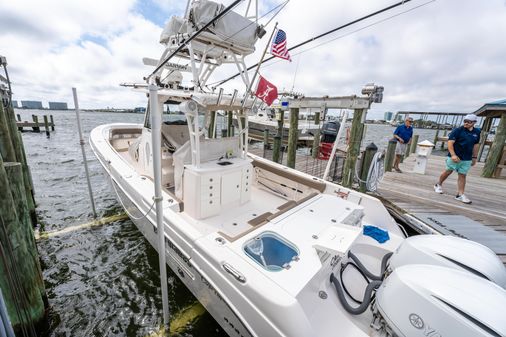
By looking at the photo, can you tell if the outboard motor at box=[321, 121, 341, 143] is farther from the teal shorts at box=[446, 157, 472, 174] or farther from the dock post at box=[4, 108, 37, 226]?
the dock post at box=[4, 108, 37, 226]

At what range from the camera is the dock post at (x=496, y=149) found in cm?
571

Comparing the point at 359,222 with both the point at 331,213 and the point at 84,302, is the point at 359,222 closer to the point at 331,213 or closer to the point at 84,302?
the point at 331,213

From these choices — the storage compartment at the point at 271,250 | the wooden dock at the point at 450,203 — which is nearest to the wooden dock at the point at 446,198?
the wooden dock at the point at 450,203

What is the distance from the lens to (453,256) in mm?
1717

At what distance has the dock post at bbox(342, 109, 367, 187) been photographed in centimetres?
404

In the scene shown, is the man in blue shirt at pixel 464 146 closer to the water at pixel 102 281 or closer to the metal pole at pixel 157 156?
the water at pixel 102 281

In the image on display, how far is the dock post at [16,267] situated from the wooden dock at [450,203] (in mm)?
5137

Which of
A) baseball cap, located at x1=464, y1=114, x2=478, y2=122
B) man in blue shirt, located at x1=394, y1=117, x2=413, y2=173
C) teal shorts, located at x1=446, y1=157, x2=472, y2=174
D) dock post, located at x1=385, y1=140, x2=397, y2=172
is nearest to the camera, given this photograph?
baseball cap, located at x1=464, y1=114, x2=478, y2=122

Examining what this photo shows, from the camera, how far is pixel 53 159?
9.91 m

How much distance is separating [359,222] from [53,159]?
13084 millimetres

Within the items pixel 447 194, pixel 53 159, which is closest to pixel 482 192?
pixel 447 194

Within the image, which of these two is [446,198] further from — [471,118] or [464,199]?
[471,118]

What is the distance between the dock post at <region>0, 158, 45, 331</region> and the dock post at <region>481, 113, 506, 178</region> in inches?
387

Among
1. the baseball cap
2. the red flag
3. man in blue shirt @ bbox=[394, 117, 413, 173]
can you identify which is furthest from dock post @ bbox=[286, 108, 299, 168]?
the baseball cap
